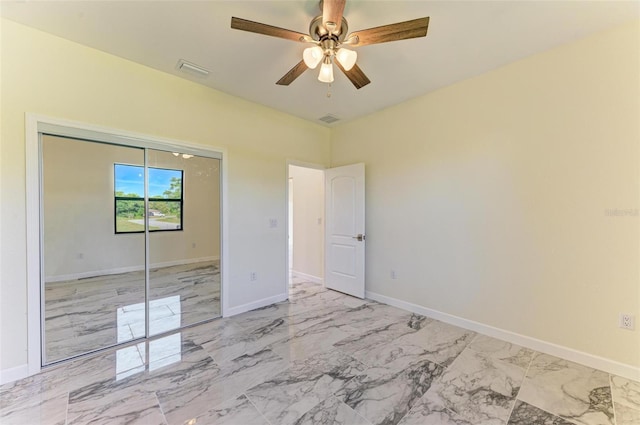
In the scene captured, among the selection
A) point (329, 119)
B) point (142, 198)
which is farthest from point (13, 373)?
point (329, 119)

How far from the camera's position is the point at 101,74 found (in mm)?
2506

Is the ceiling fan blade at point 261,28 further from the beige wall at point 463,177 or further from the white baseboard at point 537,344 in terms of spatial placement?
the white baseboard at point 537,344

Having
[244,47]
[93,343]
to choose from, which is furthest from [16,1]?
[93,343]

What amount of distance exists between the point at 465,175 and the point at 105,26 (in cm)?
374

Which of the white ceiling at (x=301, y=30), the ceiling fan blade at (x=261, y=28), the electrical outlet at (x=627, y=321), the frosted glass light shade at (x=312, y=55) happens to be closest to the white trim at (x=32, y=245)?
the white ceiling at (x=301, y=30)

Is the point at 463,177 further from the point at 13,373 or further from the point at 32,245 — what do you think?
the point at 13,373

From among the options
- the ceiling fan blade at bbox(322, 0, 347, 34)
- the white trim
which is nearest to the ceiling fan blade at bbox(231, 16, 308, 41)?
the ceiling fan blade at bbox(322, 0, 347, 34)

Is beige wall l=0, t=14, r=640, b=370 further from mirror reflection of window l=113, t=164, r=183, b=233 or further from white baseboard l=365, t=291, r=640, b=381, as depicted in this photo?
mirror reflection of window l=113, t=164, r=183, b=233

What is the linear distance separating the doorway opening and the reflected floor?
1.80 metres

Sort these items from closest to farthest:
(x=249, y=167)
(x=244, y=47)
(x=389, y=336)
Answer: (x=244, y=47) < (x=389, y=336) < (x=249, y=167)

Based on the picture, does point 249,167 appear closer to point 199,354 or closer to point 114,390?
point 199,354

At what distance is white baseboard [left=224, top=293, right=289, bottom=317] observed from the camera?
3388 millimetres

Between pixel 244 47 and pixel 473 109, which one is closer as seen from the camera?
pixel 244 47

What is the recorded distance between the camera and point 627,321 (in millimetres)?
2141
